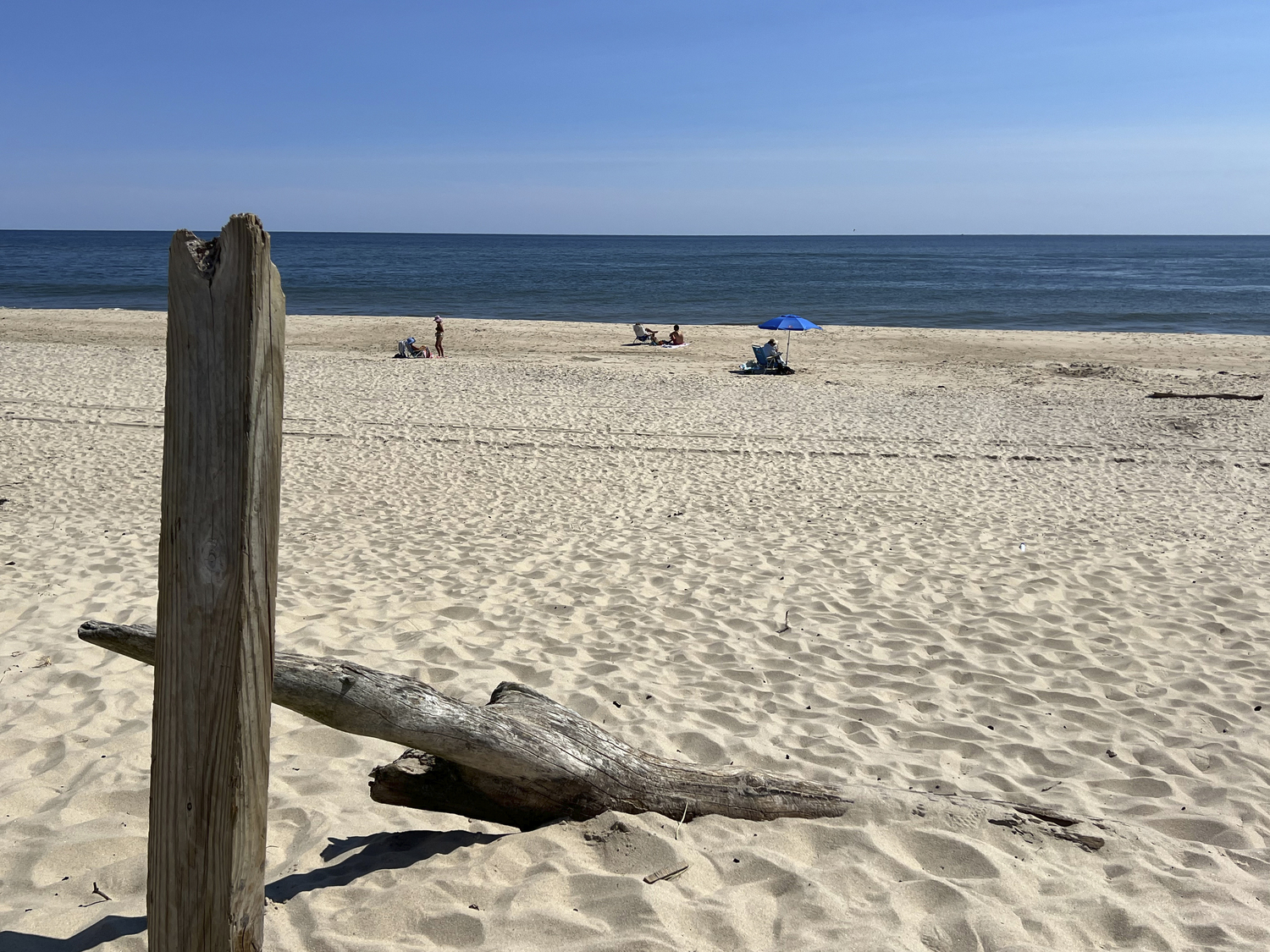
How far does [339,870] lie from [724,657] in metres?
2.70

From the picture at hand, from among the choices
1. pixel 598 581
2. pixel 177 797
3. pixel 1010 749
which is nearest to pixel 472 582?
pixel 598 581

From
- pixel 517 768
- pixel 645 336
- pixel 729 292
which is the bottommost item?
pixel 517 768

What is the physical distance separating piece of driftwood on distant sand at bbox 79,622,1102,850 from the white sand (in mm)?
110

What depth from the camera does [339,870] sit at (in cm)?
326

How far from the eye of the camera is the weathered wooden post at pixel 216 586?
1.98 metres

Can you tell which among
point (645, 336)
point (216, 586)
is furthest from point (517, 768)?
point (645, 336)

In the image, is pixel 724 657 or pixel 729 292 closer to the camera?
pixel 724 657

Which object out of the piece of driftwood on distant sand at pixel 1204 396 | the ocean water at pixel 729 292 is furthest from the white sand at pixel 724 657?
the ocean water at pixel 729 292

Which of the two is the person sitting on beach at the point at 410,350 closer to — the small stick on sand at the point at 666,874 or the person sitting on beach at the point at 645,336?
the person sitting on beach at the point at 645,336

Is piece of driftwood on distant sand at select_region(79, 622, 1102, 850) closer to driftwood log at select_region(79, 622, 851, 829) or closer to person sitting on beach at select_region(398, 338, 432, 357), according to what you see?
driftwood log at select_region(79, 622, 851, 829)

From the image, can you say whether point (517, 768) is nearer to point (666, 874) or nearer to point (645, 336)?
point (666, 874)

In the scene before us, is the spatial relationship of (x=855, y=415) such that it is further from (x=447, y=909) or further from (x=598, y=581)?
(x=447, y=909)

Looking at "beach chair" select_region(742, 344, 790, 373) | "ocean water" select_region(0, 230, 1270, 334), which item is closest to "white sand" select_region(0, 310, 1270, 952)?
"beach chair" select_region(742, 344, 790, 373)

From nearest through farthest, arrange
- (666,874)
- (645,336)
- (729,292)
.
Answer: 1. (666,874)
2. (645,336)
3. (729,292)
